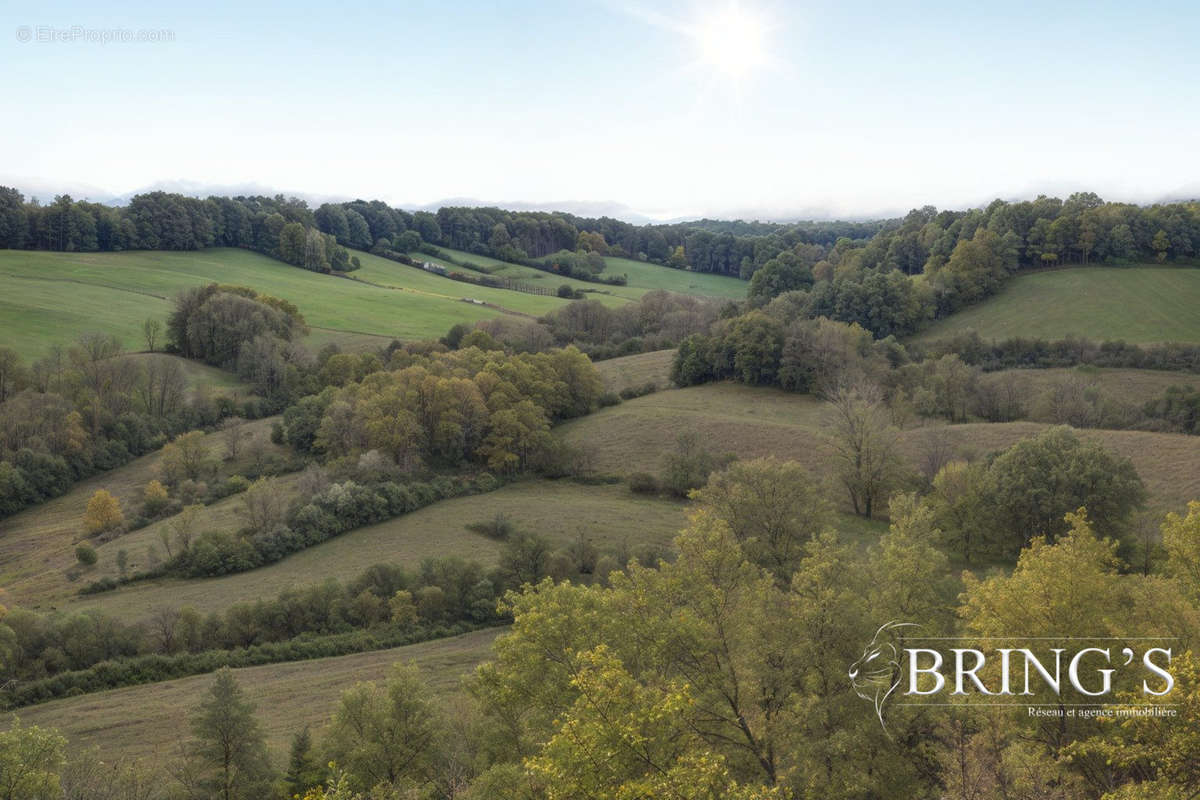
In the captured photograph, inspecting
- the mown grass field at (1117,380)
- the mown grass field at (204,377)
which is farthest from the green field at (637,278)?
the mown grass field at (1117,380)

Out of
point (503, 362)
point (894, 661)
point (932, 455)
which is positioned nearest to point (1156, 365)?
point (932, 455)

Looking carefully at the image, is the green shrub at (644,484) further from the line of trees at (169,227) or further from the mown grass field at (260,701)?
the line of trees at (169,227)

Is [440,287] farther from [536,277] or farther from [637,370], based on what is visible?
[637,370]

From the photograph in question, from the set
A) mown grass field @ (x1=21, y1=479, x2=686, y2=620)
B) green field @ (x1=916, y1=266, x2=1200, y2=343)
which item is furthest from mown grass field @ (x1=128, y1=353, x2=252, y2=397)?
green field @ (x1=916, y1=266, x2=1200, y2=343)

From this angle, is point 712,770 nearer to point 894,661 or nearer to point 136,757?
point 894,661

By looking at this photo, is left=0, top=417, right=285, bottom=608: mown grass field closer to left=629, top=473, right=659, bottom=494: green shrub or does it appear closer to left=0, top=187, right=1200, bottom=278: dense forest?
left=629, top=473, right=659, bottom=494: green shrub

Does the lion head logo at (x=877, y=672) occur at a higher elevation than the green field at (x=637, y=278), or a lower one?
lower
